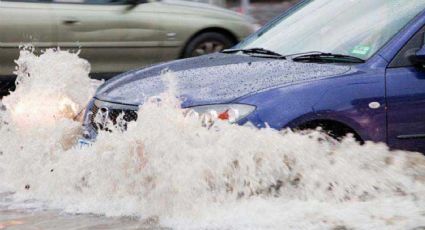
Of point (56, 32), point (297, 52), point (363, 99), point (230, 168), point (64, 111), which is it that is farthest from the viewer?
point (56, 32)

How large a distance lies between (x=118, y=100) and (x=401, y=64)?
6.25 feet

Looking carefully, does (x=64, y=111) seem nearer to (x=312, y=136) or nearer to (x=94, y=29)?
(x=312, y=136)

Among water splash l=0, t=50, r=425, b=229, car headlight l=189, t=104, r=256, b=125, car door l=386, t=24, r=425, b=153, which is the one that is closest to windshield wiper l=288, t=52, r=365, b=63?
car door l=386, t=24, r=425, b=153

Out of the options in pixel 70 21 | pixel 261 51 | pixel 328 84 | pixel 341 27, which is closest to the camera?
pixel 328 84

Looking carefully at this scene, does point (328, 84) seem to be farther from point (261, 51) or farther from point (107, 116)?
point (107, 116)

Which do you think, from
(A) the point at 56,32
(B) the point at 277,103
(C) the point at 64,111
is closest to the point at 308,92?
(B) the point at 277,103

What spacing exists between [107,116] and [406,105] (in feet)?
6.51

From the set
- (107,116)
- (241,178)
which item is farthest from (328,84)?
(107,116)

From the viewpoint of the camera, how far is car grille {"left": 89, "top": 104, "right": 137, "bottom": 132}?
18.4 feet

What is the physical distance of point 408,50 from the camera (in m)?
5.71

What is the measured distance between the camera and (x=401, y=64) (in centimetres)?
567

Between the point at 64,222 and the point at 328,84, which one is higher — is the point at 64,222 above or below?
below

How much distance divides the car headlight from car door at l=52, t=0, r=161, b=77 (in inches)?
205

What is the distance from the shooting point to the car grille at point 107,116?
5.59m
